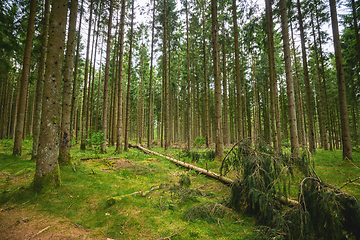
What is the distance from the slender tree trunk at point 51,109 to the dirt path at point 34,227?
0.99 metres

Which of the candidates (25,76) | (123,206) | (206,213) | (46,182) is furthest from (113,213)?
(25,76)

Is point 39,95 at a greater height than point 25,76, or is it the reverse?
point 25,76

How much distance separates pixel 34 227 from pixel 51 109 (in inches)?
124

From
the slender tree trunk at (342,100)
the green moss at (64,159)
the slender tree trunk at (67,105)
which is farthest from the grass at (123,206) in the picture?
the slender tree trunk at (342,100)

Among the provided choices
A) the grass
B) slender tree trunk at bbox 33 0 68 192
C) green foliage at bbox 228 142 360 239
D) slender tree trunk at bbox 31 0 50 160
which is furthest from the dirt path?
slender tree trunk at bbox 31 0 50 160

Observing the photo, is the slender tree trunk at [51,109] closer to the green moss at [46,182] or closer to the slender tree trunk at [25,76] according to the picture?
the green moss at [46,182]

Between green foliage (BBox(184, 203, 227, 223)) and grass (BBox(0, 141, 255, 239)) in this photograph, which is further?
green foliage (BBox(184, 203, 227, 223))

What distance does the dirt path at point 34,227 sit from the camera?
304 centimetres

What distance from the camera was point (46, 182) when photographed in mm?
4652

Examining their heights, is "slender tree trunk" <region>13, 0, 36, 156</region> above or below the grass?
above

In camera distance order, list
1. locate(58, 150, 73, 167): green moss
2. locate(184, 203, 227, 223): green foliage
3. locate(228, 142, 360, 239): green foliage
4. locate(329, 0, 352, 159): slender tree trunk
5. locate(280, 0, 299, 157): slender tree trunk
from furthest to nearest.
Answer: locate(329, 0, 352, 159): slender tree trunk
locate(280, 0, 299, 157): slender tree trunk
locate(58, 150, 73, 167): green moss
locate(184, 203, 227, 223): green foliage
locate(228, 142, 360, 239): green foliage

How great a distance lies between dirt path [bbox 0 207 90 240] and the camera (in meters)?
3.04

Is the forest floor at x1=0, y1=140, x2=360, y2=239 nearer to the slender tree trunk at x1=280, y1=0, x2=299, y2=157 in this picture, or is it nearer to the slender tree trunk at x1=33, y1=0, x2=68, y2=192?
the slender tree trunk at x1=33, y1=0, x2=68, y2=192

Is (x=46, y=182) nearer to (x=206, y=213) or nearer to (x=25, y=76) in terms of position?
(x=206, y=213)
